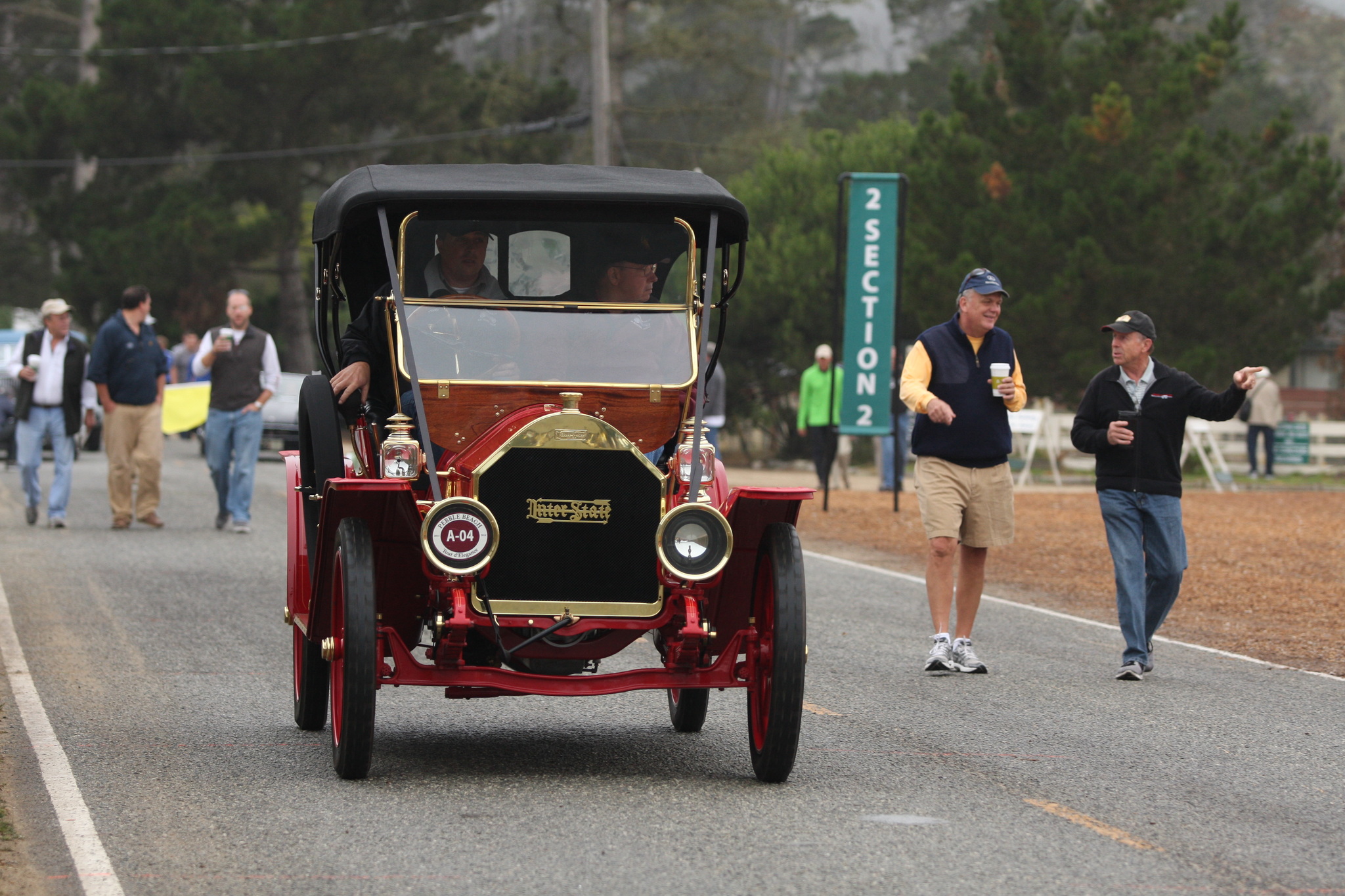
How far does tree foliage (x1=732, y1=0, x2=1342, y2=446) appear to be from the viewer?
28.0 metres

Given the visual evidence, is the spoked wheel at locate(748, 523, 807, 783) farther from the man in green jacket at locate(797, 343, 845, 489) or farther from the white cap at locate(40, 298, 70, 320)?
the man in green jacket at locate(797, 343, 845, 489)

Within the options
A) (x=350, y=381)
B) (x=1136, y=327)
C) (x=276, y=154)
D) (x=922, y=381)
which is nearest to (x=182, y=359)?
(x=276, y=154)

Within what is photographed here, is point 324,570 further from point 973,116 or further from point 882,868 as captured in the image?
point 973,116

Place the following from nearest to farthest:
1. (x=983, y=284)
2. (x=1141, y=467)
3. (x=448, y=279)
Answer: (x=448, y=279)
(x=983, y=284)
(x=1141, y=467)

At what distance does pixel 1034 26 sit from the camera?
Answer: 30.3 m

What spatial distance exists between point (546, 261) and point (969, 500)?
3334 millimetres

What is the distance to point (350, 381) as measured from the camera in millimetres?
7051

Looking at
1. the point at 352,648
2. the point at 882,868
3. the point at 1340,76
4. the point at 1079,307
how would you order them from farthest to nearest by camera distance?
the point at 1340,76 → the point at 1079,307 → the point at 352,648 → the point at 882,868

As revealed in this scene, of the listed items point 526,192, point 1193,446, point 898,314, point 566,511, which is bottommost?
point 1193,446

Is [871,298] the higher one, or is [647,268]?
[871,298]

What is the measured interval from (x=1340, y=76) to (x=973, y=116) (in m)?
71.0

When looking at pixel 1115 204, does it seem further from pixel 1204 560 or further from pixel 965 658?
pixel 965 658

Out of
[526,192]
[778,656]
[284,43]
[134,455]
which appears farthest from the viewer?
[284,43]

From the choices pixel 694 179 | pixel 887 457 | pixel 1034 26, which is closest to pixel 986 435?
pixel 694 179
